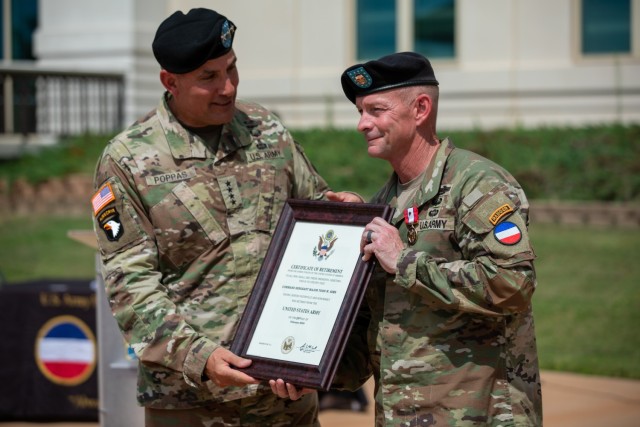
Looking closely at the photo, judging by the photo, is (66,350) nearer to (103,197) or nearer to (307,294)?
(103,197)

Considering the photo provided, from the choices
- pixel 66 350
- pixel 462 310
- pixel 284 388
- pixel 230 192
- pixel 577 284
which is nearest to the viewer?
pixel 462 310

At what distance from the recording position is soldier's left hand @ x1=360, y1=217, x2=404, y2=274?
3414 mm

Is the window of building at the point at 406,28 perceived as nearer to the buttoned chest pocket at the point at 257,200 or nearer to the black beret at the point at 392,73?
the buttoned chest pocket at the point at 257,200

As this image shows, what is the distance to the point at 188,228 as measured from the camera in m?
4.01

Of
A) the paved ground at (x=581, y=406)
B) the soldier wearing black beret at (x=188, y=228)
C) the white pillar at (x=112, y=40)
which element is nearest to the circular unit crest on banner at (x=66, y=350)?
the paved ground at (x=581, y=406)

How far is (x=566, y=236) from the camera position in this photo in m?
10.9

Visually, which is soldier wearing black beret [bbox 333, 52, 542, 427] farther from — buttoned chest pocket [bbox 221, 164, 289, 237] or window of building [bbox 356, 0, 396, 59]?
window of building [bbox 356, 0, 396, 59]

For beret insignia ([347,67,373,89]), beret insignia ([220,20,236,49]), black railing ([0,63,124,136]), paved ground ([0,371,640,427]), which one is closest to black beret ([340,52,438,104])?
beret insignia ([347,67,373,89])

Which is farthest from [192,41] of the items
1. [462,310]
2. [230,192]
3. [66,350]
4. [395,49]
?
[395,49]

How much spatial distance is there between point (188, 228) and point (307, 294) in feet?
1.86

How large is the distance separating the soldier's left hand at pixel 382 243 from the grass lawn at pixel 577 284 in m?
5.13

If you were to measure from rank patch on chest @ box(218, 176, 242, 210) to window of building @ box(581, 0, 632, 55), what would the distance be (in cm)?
1131

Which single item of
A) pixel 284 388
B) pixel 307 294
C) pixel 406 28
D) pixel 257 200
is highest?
pixel 406 28

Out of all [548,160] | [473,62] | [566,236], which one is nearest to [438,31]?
[473,62]
